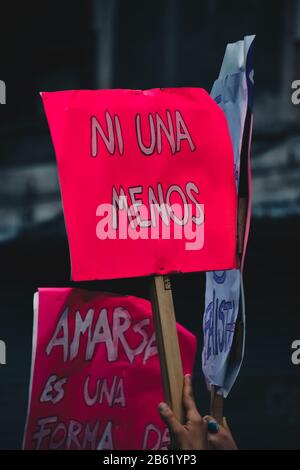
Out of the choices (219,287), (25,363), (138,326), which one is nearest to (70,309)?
(138,326)

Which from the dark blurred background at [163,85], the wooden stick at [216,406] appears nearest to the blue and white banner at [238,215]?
the wooden stick at [216,406]

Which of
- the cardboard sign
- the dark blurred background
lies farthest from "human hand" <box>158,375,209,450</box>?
the dark blurred background

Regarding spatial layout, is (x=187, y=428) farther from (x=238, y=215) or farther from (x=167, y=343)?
(x=238, y=215)

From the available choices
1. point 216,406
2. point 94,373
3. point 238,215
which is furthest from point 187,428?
point 238,215

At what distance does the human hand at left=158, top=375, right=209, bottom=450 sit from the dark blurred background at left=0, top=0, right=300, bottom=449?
3.46 m

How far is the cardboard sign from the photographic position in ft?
8.45

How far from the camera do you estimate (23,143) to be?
6773 mm

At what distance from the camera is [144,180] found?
104 inches

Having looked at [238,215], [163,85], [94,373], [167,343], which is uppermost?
[163,85]

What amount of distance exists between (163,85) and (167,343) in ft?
13.3

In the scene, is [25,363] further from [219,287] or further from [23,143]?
[219,287]

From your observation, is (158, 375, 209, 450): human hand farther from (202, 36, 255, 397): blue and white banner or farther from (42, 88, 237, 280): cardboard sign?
(42, 88, 237, 280): cardboard sign

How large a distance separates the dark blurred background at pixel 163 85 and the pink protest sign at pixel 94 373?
10.6ft
